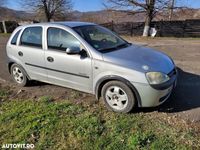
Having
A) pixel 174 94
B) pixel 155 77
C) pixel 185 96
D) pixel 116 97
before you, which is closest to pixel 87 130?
pixel 116 97

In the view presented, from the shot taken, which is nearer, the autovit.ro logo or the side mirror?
the autovit.ro logo

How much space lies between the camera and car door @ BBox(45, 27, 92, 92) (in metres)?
4.29

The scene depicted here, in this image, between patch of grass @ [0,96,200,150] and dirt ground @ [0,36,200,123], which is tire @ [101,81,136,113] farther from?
dirt ground @ [0,36,200,123]

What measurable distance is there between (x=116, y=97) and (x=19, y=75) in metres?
2.85

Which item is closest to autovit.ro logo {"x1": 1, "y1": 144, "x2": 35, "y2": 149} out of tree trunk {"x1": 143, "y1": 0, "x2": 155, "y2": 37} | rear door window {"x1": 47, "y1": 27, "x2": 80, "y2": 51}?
rear door window {"x1": 47, "y1": 27, "x2": 80, "y2": 51}

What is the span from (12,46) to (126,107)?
129 inches

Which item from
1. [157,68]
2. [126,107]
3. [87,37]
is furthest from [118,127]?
[87,37]

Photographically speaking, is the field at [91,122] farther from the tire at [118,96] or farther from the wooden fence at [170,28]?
the wooden fence at [170,28]

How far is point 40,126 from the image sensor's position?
3762mm

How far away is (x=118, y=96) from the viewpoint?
159 inches

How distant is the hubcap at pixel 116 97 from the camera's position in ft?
13.1

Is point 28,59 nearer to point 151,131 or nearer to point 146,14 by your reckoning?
point 151,131

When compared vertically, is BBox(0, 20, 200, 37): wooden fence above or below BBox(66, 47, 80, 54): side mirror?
below

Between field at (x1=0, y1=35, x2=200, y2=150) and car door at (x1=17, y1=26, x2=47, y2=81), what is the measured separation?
50 centimetres
